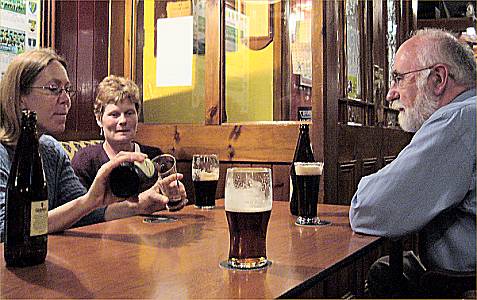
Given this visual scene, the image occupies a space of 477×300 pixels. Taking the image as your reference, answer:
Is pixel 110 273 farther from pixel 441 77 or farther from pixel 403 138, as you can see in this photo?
pixel 403 138

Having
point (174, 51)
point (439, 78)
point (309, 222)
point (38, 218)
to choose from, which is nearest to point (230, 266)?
point (38, 218)

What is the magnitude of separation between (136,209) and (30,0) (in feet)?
5.51

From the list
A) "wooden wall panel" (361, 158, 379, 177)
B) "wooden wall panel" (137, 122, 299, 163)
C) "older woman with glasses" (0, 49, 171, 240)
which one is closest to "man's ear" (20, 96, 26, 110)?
"older woman with glasses" (0, 49, 171, 240)

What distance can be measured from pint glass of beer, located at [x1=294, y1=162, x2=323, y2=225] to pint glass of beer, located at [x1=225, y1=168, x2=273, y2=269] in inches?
22.8

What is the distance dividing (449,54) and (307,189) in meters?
0.70

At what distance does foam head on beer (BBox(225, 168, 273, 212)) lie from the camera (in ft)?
3.74

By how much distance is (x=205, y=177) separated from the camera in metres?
2.04

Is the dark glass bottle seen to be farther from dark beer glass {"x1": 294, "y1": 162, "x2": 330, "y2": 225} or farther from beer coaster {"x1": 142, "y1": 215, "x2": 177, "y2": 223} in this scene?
dark beer glass {"x1": 294, "y1": 162, "x2": 330, "y2": 225}

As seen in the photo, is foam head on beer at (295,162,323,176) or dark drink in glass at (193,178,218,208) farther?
dark drink in glass at (193,178,218,208)

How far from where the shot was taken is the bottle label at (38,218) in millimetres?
1127

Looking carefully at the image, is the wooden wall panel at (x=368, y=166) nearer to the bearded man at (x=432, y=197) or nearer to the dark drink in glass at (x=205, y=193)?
the dark drink in glass at (x=205, y=193)

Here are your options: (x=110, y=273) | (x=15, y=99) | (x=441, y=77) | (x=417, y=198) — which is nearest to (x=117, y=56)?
(x=15, y=99)

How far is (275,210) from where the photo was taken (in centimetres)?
204

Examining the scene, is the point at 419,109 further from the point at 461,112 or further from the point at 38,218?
the point at 38,218
